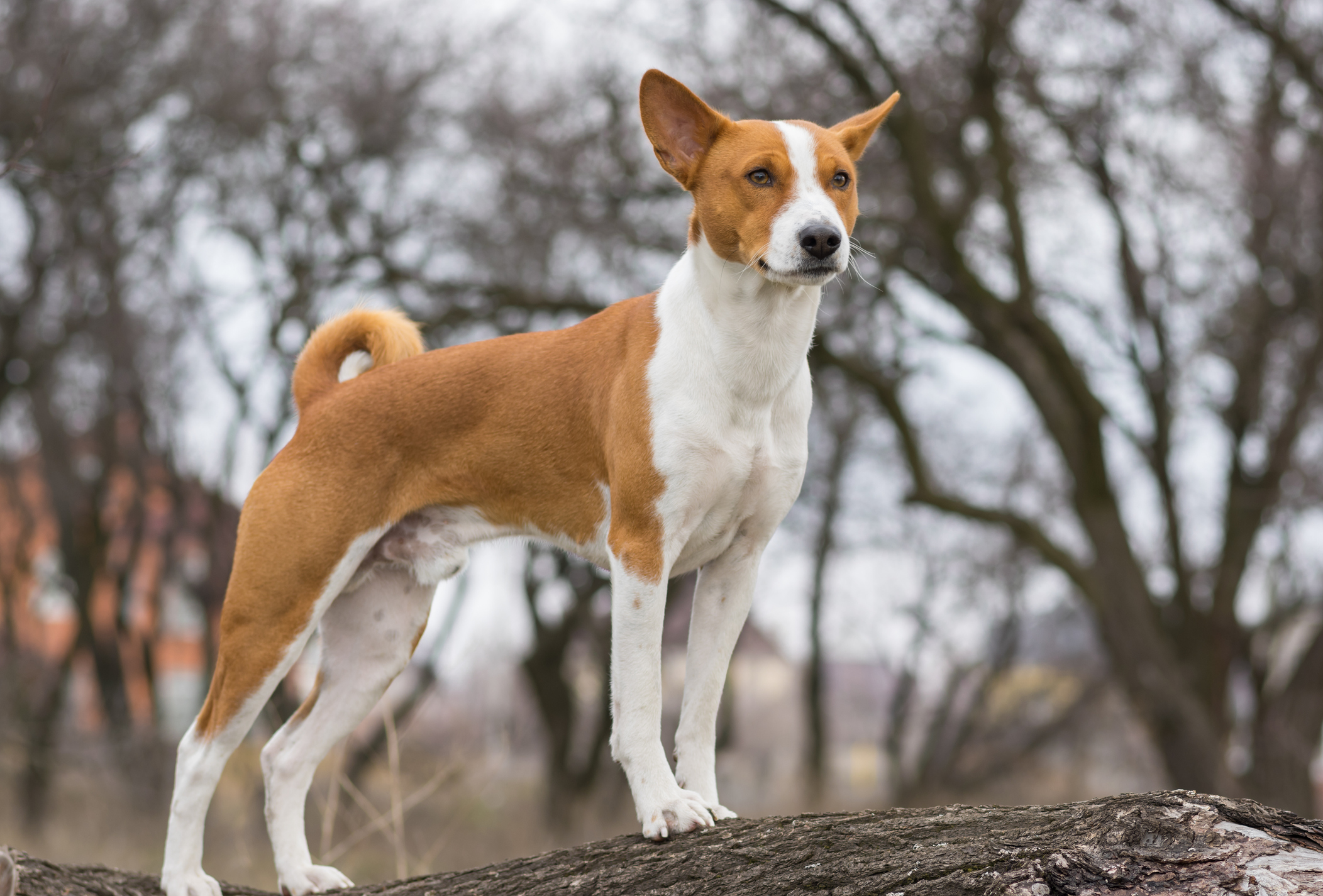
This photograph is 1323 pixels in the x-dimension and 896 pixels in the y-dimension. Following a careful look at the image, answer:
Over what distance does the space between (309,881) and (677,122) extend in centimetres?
264

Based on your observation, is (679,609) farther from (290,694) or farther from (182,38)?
(182,38)

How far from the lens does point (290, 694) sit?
14383 mm

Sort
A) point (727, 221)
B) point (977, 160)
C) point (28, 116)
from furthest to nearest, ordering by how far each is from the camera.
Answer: point (977, 160), point (28, 116), point (727, 221)

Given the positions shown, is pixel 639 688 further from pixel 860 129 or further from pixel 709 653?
pixel 860 129

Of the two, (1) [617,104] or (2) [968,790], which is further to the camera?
(2) [968,790]

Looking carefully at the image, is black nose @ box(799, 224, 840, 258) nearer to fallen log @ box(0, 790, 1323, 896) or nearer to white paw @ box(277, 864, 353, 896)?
fallen log @ box(0, 790, 1323, 896)

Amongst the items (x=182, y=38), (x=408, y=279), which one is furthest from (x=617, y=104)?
(x=182, y=38)

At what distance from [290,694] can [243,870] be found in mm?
3315

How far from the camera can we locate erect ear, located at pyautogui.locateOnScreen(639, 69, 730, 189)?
355cm

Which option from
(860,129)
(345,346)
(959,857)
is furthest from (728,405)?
(345,346)

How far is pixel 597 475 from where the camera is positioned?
148 inches

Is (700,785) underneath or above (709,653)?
underneath

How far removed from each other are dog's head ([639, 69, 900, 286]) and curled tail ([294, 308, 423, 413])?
127 cm

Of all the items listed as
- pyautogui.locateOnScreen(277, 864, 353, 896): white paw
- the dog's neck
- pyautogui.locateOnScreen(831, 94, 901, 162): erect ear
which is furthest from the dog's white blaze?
pyautogui.locateOnScreen(277, 864, 353, 896): white paw
